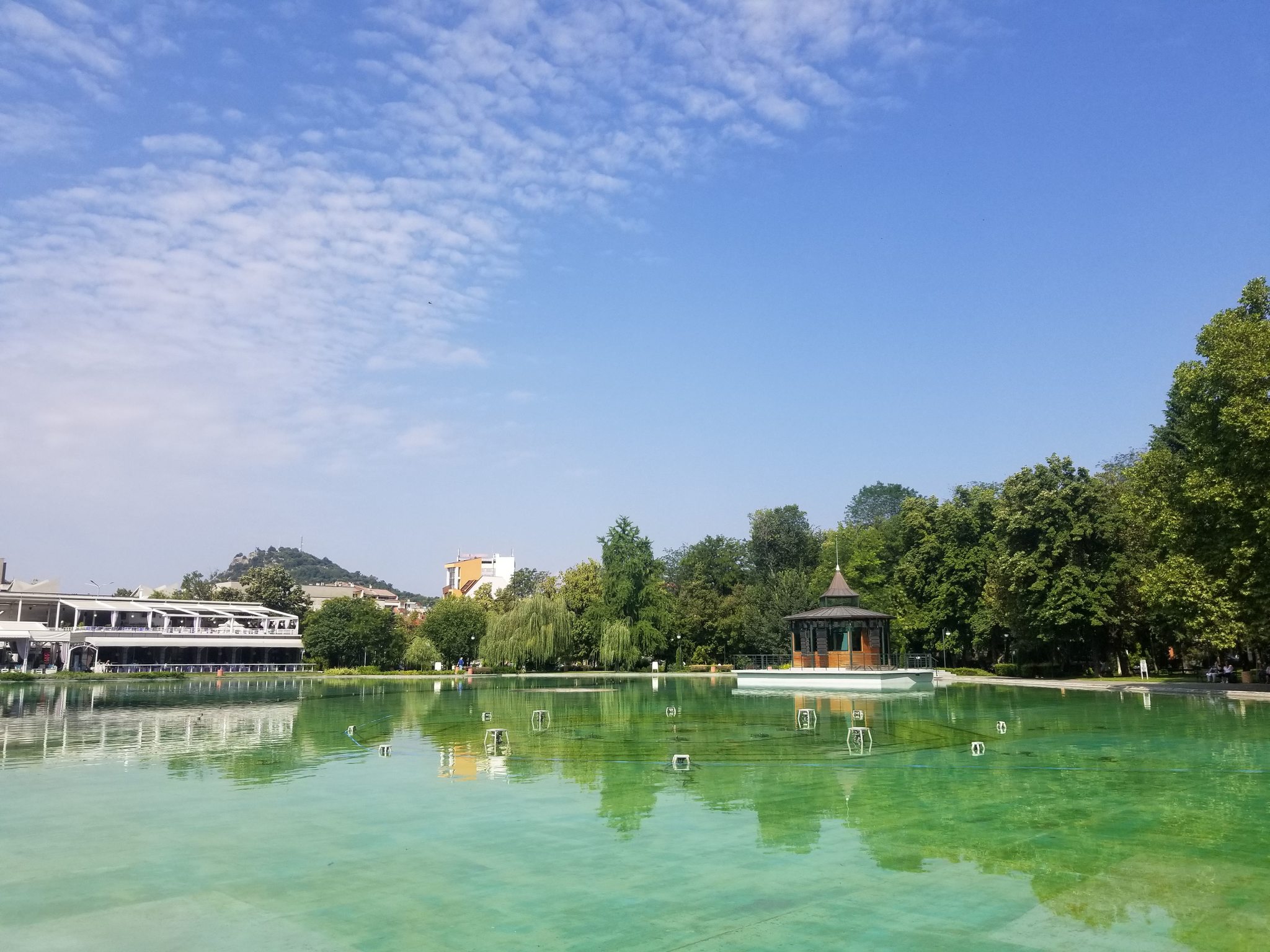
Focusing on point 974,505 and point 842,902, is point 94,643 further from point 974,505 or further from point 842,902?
point 842,902

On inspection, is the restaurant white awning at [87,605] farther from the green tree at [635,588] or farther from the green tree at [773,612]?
the green tree at [773,612]

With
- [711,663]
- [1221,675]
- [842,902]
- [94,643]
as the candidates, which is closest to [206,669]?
[94,643]

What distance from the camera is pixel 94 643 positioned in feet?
202

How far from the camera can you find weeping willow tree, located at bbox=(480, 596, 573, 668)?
56406 mm

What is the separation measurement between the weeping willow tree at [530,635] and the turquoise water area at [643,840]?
3497 cm

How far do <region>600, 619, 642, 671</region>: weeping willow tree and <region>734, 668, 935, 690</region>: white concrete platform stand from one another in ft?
52.4

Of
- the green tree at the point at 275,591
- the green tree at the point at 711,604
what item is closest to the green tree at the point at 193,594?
the green tree at the point at 275,591

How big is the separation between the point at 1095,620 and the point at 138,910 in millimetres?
42578

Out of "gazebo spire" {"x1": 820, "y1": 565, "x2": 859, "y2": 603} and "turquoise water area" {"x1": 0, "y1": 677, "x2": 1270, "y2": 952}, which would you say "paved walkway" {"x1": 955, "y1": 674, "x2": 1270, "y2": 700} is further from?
"turquoise water area" {"x1": 0, "y1": 677, "x2": 1270, "y2": 952}

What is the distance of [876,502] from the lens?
109000mm

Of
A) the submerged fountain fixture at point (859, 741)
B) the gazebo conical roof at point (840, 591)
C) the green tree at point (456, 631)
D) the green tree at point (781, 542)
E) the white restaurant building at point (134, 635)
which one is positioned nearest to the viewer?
the submerged fountain fixture at point (859, 741)

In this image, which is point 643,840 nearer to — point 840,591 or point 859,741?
point 859,741

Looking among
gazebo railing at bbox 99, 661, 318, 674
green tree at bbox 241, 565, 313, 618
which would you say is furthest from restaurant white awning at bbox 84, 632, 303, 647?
green tree at bbox 241, 565, 313, 618

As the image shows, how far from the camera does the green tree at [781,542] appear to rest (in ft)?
258
